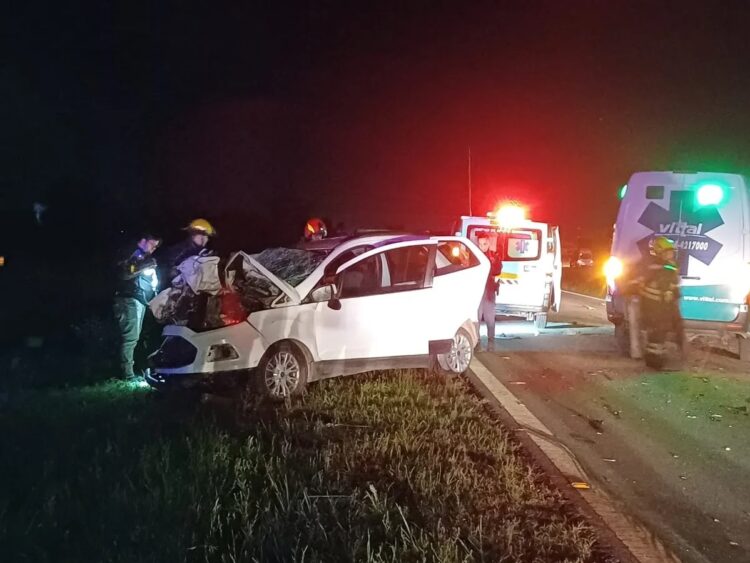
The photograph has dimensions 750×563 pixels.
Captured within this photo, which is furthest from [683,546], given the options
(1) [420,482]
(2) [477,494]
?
(1) [420,482]

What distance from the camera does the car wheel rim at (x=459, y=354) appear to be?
9461mm

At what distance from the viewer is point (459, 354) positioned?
376 inches

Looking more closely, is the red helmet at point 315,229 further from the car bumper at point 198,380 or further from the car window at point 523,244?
the car bumper at point 198,380

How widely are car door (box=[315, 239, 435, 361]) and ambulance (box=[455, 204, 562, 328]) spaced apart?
5.50 meters

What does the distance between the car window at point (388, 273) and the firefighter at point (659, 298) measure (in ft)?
10.7

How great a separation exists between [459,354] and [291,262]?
245cm

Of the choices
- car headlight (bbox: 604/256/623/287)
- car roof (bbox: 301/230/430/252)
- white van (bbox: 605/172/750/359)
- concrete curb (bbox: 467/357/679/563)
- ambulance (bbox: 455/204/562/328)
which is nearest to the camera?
concrete curb (bbox: 467/357/679/563)

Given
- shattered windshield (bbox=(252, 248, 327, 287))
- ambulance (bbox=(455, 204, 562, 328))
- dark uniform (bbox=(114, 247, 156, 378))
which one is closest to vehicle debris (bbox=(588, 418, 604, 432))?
shattered windshield (bbox=(252, 248, 327, 287))

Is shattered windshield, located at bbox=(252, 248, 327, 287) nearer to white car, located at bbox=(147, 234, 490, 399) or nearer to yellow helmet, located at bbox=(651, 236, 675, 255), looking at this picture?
white car, located at bbox=(147, 234, 490, 399)

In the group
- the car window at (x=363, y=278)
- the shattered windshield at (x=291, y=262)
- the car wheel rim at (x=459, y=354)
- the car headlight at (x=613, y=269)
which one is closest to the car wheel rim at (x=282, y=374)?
the shattered windshield at (x=291, y=262)

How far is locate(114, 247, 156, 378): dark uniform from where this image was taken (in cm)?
894

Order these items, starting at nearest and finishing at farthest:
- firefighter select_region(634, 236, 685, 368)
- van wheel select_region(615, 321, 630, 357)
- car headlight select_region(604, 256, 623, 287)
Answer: firefighter select_region(634, 236, 685, 368) < van wheel select_region(615, 321, 630, 357) < car headlight select_region(604, 256, 623, 287)

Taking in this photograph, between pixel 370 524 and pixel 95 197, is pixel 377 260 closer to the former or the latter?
pixel 370 524

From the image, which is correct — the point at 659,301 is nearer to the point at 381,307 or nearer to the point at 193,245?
the point at 381,307
